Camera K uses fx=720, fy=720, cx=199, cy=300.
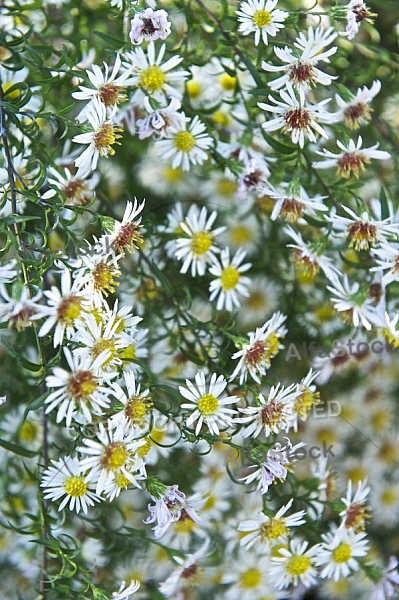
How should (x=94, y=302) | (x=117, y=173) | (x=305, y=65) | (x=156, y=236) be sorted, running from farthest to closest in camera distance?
(x=117, y=173)
(x=156, y=236)
(x=305, y=65)
(x=94, y=302)


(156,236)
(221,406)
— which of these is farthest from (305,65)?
(221,406)

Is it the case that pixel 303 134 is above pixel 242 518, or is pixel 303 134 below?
above

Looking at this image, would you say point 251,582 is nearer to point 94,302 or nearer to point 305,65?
point 94,302

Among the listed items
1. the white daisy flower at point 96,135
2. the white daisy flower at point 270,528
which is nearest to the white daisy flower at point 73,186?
the white daisy flower at point 96,135

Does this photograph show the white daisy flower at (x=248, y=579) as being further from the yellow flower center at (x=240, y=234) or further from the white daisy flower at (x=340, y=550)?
the yellow flower center at (x=240, y=234)

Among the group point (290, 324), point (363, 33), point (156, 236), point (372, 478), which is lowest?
point (372, 478)

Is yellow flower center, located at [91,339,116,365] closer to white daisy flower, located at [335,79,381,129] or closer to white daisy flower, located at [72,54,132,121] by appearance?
white daisy flower, located at [72,54,132,121]

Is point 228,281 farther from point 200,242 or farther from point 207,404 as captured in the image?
point 207,404
